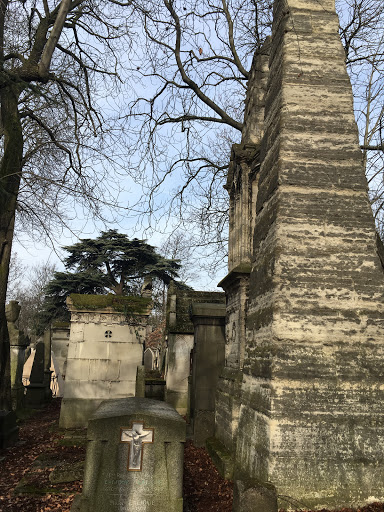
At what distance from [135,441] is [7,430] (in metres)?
5.62

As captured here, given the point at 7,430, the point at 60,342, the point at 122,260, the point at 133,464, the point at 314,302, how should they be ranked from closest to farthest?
the point at 133,464, the point at 314,302, the point at 7,430, the point at 60,342, the point at 122,260

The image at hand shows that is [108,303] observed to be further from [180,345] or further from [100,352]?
[180,345]

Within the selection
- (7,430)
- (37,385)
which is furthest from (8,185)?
(37,385)

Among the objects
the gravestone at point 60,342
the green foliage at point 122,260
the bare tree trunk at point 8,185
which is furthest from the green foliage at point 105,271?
the bare tree trunk at point 8,185

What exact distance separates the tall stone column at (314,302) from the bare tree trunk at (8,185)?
620 cm

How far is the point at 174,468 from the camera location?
410cm

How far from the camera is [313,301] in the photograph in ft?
15.6

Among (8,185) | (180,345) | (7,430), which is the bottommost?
(7,430)

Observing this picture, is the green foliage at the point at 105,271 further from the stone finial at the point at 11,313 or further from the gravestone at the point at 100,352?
the gravestone at the point at 100,352

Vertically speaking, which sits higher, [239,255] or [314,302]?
[239,255]

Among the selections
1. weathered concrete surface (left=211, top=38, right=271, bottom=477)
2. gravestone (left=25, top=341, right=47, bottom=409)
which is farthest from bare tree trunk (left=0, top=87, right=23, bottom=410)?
weathered concrete surface (left=211, top=38, right=271, bottom=477)

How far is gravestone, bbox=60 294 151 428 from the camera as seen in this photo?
10.2m

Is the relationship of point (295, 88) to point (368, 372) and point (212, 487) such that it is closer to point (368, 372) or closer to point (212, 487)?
point (368, 372)

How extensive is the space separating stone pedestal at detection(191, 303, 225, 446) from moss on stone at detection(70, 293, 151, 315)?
6.94 feet
